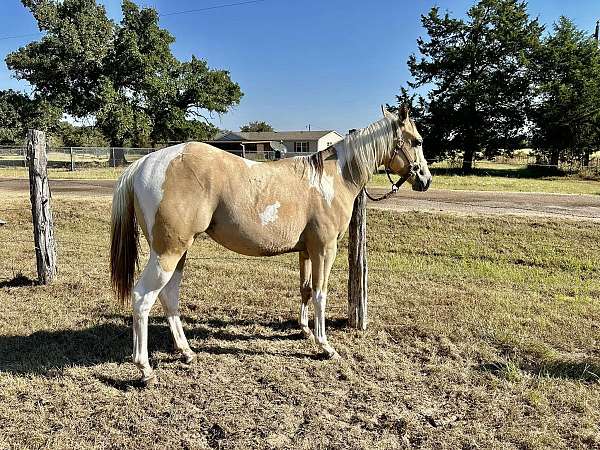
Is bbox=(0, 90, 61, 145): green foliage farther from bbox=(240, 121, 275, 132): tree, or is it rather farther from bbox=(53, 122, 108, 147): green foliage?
bbox=(240, 121, 275, 132): tree

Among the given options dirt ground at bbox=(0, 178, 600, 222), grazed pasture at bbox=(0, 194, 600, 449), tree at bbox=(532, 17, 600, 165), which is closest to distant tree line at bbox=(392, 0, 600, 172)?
tree at bbox=(532, 17, 600, 165)

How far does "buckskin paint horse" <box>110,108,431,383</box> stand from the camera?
353 cm

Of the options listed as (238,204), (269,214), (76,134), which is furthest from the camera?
(76,134)

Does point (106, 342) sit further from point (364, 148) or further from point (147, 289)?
point (364, 148)

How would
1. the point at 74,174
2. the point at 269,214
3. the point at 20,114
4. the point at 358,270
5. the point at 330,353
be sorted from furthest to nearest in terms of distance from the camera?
the point at 20,114 → the point at 74,174 → the point at 358,270 → the point at 330,353 → the point at 269,214

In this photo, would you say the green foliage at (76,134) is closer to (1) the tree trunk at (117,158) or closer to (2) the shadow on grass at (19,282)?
(1) the tree trunk at (117,158)

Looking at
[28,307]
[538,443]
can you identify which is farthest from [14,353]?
[538,443]

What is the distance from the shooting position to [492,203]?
11.9 metres

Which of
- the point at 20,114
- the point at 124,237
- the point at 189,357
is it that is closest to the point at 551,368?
the point at 189,357

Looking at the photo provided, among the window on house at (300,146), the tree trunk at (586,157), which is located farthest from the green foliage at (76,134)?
the tree trunk at (586,157)

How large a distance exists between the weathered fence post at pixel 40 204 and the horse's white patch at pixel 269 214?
402cm

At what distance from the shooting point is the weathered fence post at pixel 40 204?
6117 millimetres

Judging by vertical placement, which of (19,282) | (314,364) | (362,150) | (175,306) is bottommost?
(314,364)

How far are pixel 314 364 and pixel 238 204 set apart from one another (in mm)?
1606
